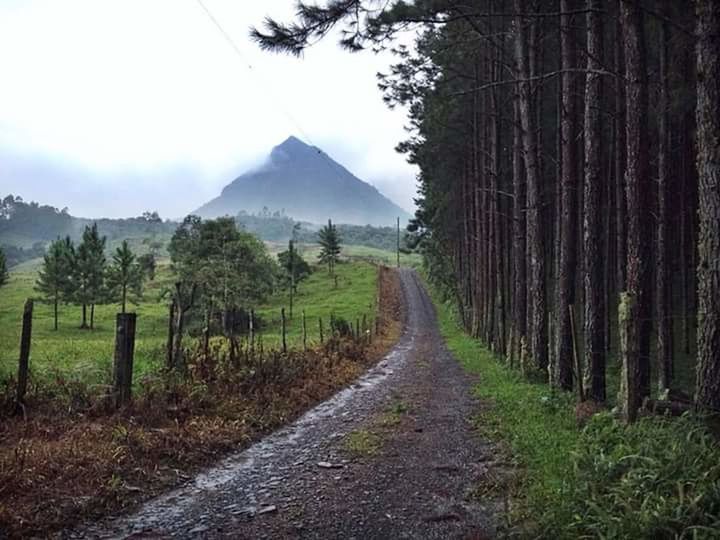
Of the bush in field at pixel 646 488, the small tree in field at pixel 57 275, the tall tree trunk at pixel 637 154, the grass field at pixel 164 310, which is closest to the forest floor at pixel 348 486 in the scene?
the bush in field at pixel 646 488

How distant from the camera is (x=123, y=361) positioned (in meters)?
8.19

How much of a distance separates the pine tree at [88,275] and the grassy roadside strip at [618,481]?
50.5 meters

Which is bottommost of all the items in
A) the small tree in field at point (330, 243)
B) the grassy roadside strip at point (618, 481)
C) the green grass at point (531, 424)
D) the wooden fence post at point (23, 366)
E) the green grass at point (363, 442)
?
the green grass at point (363, 442)

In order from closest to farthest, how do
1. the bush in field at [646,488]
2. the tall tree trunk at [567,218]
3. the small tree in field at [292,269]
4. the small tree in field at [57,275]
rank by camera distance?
1. the bush in field at [646,488]
2. the tall tree trunk at [567,218]
3. the small tree in field at [57,275]
4. the small tree in field at [292,269]

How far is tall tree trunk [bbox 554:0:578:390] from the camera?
11.4m

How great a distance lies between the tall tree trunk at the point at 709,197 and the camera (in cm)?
576

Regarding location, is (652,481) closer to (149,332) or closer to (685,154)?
(685,154)

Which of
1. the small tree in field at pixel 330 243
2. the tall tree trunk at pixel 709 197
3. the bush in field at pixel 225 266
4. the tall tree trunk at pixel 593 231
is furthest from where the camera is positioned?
the small tree in field at pixel 330 243

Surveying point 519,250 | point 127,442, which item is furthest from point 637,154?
point 519,250

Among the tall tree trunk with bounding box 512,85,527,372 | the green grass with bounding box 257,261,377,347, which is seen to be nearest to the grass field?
the green grass with bounding box 257,261,377,347

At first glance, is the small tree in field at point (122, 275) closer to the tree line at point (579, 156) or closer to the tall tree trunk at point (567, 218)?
the tree line at point (579, 156)

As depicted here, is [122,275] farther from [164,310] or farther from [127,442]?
[127,442]

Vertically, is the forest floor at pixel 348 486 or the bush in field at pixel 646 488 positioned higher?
the bush in field at pixel 646 488

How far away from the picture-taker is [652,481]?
181 inches
